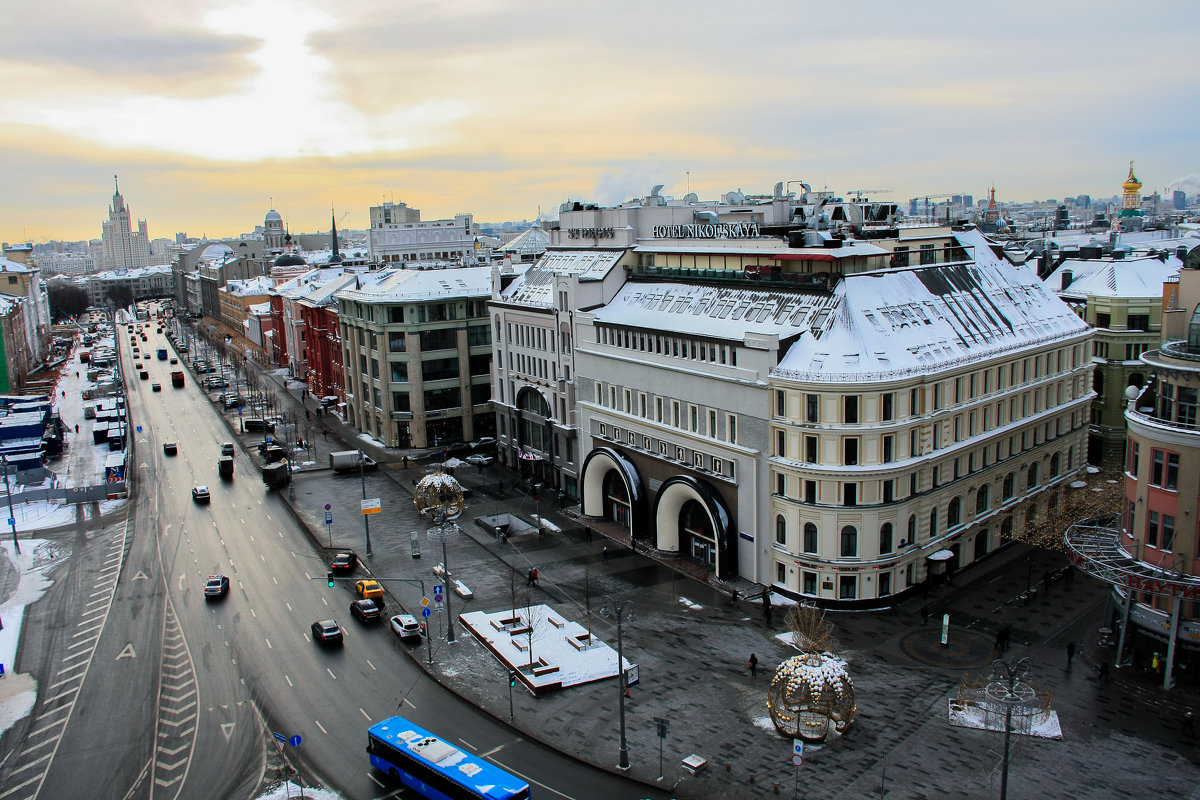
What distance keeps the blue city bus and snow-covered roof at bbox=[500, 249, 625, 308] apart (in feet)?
168

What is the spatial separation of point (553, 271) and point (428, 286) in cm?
2815

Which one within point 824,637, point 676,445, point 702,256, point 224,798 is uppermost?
point 702,256

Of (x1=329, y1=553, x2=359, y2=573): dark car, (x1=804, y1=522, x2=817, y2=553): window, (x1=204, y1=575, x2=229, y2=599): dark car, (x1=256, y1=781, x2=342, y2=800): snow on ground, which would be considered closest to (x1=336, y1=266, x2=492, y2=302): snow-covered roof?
(x1=329, y1=553, x2=359, y2=573): dark car

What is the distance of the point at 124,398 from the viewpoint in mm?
158750

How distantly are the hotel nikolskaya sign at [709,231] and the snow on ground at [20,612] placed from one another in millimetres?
61309

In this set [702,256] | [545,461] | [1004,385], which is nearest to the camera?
[1004,385]

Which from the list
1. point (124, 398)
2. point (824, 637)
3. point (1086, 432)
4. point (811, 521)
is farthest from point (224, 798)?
point (124, 398)

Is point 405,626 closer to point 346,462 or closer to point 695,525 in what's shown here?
point 695,525

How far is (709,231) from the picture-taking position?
273ft

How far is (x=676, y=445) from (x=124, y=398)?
4816 inches

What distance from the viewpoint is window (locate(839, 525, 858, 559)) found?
6350cm

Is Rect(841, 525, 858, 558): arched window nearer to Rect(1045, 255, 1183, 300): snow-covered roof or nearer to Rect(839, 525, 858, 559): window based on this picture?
Rect(839, 525, 858, 559): window

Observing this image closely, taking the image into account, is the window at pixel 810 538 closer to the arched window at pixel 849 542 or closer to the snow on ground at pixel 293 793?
the arched window at pixel 849 542

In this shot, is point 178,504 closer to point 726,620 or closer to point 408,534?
point 408,534
